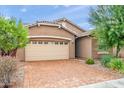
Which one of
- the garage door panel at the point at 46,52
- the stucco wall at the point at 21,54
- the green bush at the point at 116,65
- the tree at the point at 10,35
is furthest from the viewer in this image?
the garage door panel at the point at 46,52

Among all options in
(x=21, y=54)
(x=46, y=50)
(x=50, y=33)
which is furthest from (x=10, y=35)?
(x=50, y=33)

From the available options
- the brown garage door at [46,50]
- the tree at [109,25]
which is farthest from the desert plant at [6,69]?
the brown garage door at [46,50]

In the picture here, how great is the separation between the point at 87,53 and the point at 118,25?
25.4 feet

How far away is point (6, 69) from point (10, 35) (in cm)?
751

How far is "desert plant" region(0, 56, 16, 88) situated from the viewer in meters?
8.84

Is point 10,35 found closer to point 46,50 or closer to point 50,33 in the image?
point 46,50

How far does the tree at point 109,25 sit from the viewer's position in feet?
49.4

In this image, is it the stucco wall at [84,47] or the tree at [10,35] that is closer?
the tree at [10,35]

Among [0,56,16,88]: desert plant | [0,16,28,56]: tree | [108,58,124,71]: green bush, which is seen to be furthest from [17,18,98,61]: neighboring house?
[0,56,16,88]: desert plant

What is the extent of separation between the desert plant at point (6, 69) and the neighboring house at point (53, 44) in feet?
37.4

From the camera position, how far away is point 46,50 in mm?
21625

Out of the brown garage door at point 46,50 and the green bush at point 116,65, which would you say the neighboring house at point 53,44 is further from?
the green bush at point 116,65
